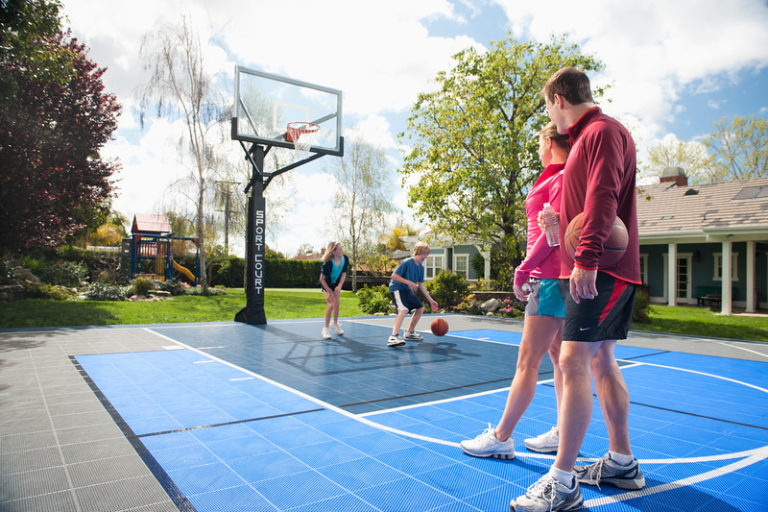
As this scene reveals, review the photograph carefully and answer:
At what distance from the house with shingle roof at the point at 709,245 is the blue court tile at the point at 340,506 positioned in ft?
50.8

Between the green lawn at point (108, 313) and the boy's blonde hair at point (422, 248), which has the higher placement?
the boy's blonde hair at point (422, 248)

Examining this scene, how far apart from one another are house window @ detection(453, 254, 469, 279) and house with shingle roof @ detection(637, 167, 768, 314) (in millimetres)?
8562

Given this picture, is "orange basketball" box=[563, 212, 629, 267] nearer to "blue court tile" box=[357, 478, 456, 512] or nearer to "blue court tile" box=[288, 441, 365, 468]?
"blue court tile" box=[357, 478, 456, 512]

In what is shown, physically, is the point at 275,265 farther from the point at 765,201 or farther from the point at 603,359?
the point at 603,359

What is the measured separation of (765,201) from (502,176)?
31.8ft

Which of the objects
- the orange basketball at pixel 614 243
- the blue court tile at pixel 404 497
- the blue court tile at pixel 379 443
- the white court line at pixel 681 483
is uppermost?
the orange basketball at pixel 614 243

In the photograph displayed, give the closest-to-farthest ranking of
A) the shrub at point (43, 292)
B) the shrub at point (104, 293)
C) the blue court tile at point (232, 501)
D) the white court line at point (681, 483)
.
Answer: the blue court tile at point (232, 501), the white court line at point (681, 483), the shrub at point (43, 292), the shrub at point (104, 293)

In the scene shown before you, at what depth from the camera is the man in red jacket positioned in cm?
217

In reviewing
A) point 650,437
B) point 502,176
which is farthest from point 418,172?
point 650,437

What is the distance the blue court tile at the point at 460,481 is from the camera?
8.38 ft

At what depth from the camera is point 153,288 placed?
1820 cm

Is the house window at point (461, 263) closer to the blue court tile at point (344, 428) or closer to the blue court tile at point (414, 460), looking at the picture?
the blue court tile at point (344, 428)

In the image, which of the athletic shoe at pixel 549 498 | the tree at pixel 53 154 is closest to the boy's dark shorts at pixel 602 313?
the athletic shoe at pixel 549 498

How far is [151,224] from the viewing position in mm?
23328
